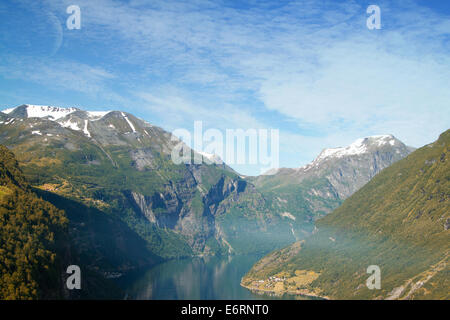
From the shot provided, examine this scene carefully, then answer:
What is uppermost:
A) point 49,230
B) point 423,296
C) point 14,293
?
point 49,230

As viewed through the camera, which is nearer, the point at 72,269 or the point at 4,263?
the point at 4,263
